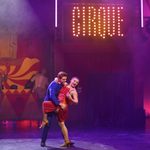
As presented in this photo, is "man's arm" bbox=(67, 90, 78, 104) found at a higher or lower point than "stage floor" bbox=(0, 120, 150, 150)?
higher

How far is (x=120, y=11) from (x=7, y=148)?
6031 mm

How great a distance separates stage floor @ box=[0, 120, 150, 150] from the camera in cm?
898

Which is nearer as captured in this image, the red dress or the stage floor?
the red dress

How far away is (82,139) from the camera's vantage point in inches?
403

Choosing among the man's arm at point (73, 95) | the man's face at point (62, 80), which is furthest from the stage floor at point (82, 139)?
the man's face at point (62, 80)

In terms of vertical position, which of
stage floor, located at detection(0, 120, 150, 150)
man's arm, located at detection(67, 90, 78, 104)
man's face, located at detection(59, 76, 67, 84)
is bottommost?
stage floor, located at detection(0, 120, 150, 150)

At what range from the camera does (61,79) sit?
880 cm

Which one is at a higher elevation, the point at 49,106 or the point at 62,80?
the point at 62,80

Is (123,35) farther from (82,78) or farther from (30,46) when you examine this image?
(30,46)

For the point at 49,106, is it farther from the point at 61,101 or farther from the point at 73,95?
the point at 73,95

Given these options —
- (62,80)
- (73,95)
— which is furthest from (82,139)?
(62,80)

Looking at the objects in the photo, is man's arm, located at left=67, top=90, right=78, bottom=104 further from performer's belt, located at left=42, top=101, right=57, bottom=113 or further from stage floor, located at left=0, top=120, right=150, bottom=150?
stage floor, located at left=0, top=120, right=150, bottom=150

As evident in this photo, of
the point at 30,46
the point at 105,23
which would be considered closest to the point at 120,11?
the point at 105,23

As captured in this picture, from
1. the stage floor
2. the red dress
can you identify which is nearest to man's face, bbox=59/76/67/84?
the red dress
